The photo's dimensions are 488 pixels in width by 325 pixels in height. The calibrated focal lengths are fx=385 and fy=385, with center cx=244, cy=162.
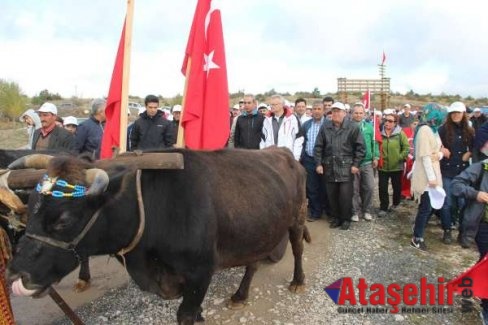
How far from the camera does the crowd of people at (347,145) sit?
5.99m

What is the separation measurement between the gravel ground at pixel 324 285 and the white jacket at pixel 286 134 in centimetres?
159

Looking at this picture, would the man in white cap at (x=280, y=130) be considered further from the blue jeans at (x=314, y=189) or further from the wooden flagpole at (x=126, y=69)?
the wooden flagpole at (x=126, y=69)

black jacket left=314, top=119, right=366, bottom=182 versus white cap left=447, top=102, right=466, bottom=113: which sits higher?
white cap left=447, top=102, right=466, bottom=113

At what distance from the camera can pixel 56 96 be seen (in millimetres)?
49438

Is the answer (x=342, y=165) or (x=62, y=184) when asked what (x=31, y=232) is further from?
(x=342, y=165)

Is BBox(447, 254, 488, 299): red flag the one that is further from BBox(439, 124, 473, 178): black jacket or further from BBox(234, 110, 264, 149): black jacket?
BBox(234, 110, 264, 149): black jacket

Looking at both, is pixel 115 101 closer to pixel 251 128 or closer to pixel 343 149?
pixel 251 128

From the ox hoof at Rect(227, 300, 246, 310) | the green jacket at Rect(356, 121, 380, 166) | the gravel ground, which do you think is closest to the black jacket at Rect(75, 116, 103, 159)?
the gravel ground

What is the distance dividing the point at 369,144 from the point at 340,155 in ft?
3.65

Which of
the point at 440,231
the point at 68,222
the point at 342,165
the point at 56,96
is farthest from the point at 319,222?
the point at 56,96

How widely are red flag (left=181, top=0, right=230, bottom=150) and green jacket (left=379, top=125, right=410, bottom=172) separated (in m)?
4.55

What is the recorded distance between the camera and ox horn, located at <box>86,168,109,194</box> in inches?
95.9

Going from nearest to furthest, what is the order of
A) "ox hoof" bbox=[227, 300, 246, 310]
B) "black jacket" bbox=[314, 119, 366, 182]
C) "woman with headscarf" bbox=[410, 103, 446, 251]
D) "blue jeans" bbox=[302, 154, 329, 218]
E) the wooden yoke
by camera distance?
1. the wooden yoke
2. "ox hoof" bbox=[227, 300, 246, 310]
3. "woman with headscarf" bbox=[410, 103, 446, 251]
4. "black jacket" bbox=[314, 119, 366, 182]
5. "blue jeans" bbox=[302, 154, 329, 218]

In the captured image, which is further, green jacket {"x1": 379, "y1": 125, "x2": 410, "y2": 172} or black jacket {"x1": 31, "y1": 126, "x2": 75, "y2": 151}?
green jacket {"x1": 379, "y1": 125, "x2": 410, "y2": 172}
